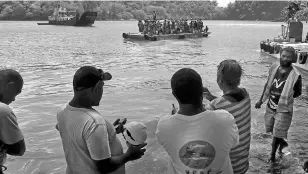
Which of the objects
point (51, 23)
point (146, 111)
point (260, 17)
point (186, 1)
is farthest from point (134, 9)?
point (146, 111)

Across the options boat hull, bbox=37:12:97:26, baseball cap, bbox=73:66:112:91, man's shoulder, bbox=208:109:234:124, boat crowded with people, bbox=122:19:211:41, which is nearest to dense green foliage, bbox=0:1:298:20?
boat hull, bbox=37:12:97:26

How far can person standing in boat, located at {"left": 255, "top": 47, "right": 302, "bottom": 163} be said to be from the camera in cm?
514

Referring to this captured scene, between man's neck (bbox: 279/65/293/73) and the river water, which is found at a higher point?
man's neck (bbox: 279/65/293/73)

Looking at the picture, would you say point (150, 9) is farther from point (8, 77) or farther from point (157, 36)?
point (8, 77)

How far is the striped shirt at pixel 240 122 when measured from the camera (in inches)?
136

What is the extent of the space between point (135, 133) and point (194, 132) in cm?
42

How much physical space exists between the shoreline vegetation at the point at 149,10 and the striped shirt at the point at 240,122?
12825 centimetres

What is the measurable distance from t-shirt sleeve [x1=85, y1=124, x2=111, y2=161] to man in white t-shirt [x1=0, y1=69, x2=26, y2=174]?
26.8 inches

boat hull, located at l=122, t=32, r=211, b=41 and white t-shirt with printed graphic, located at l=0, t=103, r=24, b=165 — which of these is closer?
white t-shirt with printed graphic, located at l=0, t=103, r=24, b=165

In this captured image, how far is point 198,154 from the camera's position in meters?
2.59

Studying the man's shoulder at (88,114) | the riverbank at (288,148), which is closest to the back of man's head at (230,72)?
the man's shoulder at (88,114)

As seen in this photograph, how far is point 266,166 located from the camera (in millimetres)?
5641

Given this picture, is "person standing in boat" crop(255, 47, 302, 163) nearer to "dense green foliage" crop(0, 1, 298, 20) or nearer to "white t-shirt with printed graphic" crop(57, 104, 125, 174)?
"white t-shirt with printed graphic" crop(57, 104, 125, 174)

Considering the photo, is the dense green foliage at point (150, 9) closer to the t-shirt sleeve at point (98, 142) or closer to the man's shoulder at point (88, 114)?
the man's shoulder at point (88, 114)
